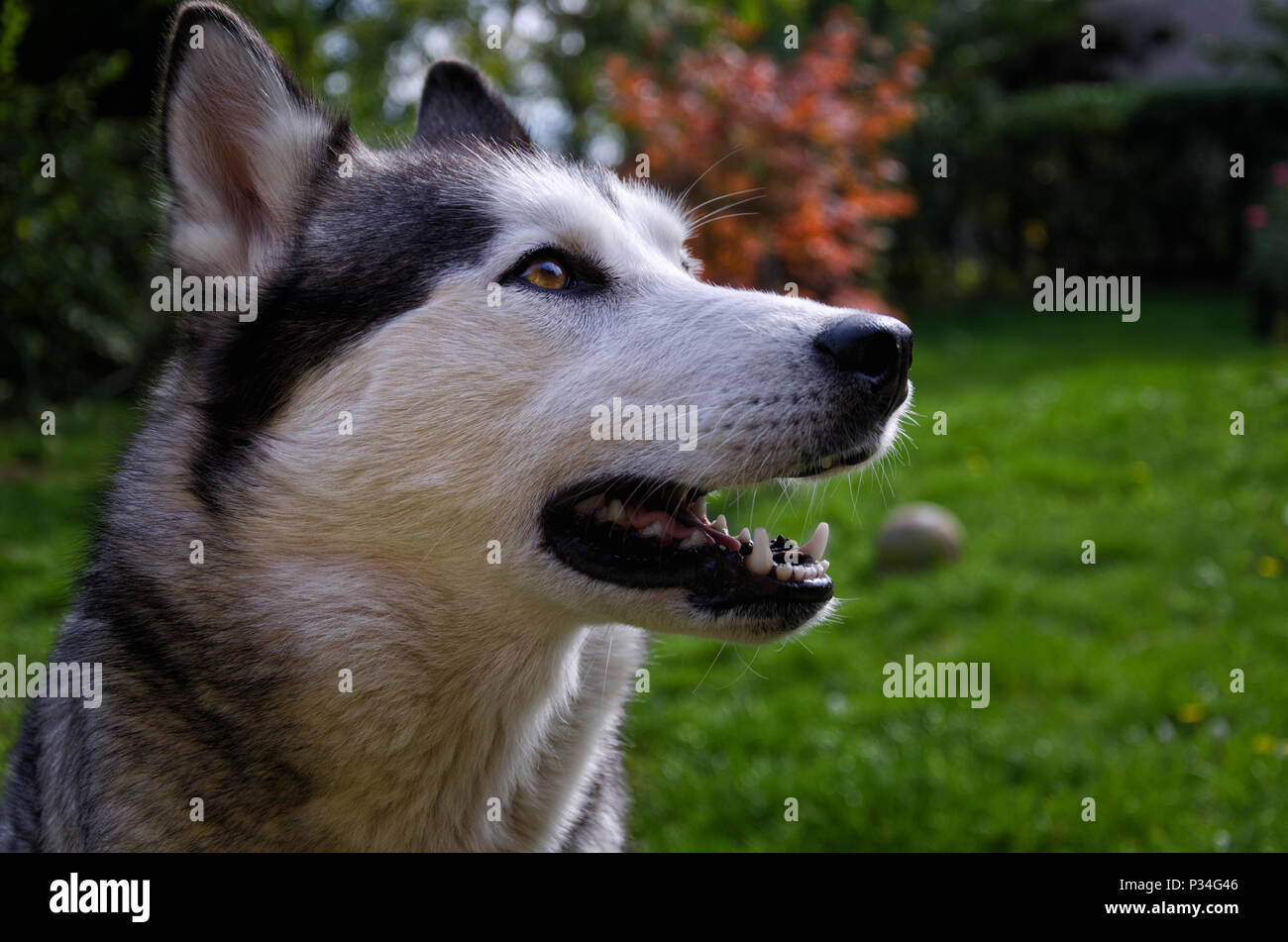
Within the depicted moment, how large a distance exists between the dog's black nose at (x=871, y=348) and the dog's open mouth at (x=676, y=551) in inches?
15.4

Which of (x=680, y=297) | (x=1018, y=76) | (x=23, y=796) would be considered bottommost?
(x=23, y=796)

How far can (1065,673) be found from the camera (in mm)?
4668

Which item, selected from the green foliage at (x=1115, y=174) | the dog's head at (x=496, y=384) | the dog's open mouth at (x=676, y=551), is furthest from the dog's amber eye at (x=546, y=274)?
the green foliage at (x=1115, y=174)

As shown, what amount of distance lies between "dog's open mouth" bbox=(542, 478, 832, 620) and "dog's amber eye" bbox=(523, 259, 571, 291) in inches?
19.9

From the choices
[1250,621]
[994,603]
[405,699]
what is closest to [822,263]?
[994,603]

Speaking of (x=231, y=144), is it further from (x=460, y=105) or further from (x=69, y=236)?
(x=69, y=236)

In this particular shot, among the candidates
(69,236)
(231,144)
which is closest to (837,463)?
(231,144)

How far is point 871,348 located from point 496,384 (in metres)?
0.85

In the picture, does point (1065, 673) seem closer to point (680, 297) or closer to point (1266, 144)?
point (680, 297)

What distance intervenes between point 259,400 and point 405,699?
782 millimetres

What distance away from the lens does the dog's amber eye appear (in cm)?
244

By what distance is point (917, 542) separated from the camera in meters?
5.98

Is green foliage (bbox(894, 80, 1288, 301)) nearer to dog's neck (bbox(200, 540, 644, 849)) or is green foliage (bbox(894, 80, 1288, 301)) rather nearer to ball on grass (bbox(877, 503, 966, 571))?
ball on grass (bbox(877, 503, 966, 571))

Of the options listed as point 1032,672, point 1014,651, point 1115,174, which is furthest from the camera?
point 1115,174
